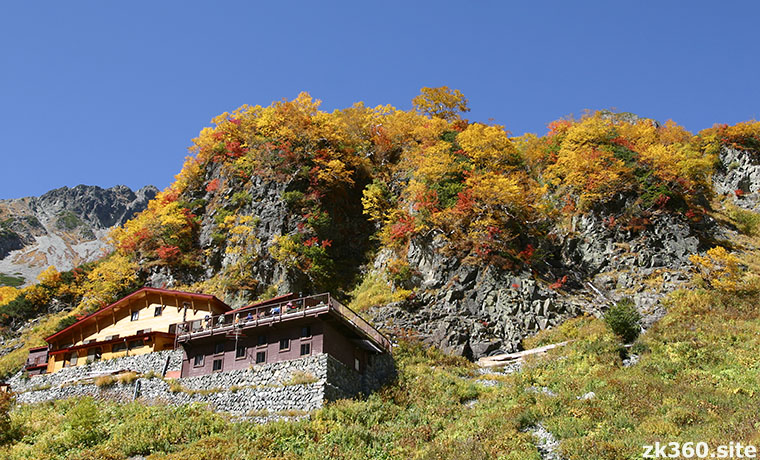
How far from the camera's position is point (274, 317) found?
33.7m

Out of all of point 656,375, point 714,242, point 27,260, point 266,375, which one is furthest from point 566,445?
point 27,260

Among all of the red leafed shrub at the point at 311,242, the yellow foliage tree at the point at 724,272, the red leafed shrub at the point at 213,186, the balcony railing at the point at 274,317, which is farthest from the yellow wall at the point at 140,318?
the yellow foliage tree at the point at 724,272

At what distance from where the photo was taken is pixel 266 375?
32656mm

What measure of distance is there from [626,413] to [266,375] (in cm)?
1963

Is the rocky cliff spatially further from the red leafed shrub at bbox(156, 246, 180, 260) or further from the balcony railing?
the balcony railing

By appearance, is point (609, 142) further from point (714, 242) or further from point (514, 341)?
point (514, 341)

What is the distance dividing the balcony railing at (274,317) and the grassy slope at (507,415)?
169 inches

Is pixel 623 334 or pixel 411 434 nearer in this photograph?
pixel 411 434

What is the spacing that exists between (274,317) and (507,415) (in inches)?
590

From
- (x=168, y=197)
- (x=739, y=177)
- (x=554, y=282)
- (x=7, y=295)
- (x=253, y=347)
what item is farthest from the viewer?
(x=168, y=197)

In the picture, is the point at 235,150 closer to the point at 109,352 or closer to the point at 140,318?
the point at 140,318

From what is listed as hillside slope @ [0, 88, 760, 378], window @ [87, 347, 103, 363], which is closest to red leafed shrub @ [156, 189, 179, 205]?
hillside slope @ [0, 88, 760, 378]

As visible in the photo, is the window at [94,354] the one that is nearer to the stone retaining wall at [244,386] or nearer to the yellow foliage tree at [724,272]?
the stone retaining wall at [244,386]

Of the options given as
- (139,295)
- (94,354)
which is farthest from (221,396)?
(139,295)
